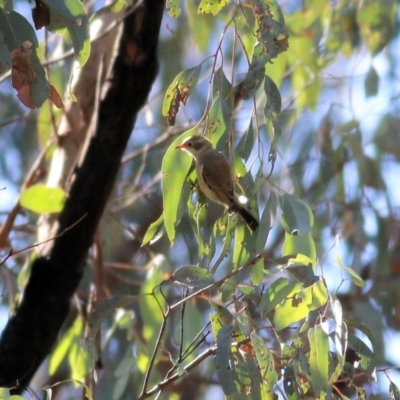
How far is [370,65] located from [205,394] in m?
2.31

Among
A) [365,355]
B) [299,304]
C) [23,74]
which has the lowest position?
[365,355]

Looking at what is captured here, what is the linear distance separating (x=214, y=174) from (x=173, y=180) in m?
0.12

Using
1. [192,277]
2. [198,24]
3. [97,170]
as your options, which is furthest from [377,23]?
[192,277]

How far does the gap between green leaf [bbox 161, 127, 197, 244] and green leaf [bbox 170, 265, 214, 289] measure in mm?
214

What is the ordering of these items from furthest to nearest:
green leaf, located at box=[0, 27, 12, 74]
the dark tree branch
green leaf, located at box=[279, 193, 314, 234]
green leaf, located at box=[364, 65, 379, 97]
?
green leaf, located at box=[364, 65, 379, 97] < the dark tree branch < green leaf, located at box=[279, 193, 314, 234] < green leaf, located at box=[0, 27, 12, 74]

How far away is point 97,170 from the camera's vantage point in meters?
2.42

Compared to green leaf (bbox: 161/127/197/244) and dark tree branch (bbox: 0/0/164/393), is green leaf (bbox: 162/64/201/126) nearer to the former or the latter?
green leaf (bbox: 161/127/197/244)

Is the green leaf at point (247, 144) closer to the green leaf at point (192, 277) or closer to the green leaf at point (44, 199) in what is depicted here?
the green leaf at point (192, 277)

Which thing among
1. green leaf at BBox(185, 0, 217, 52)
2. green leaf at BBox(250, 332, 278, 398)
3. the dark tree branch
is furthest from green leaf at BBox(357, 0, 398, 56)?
green leaf at BBox(250, 332, 278, 398)

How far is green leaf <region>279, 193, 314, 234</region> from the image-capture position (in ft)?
6.13

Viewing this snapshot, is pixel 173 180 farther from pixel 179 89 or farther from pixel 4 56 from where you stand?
pixel 4 56

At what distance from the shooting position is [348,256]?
4141 mm

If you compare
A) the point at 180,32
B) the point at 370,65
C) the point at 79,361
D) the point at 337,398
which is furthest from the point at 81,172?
the point at 180,32

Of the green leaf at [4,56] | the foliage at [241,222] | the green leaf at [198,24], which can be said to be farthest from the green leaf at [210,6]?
the green leaf at [198,24]
